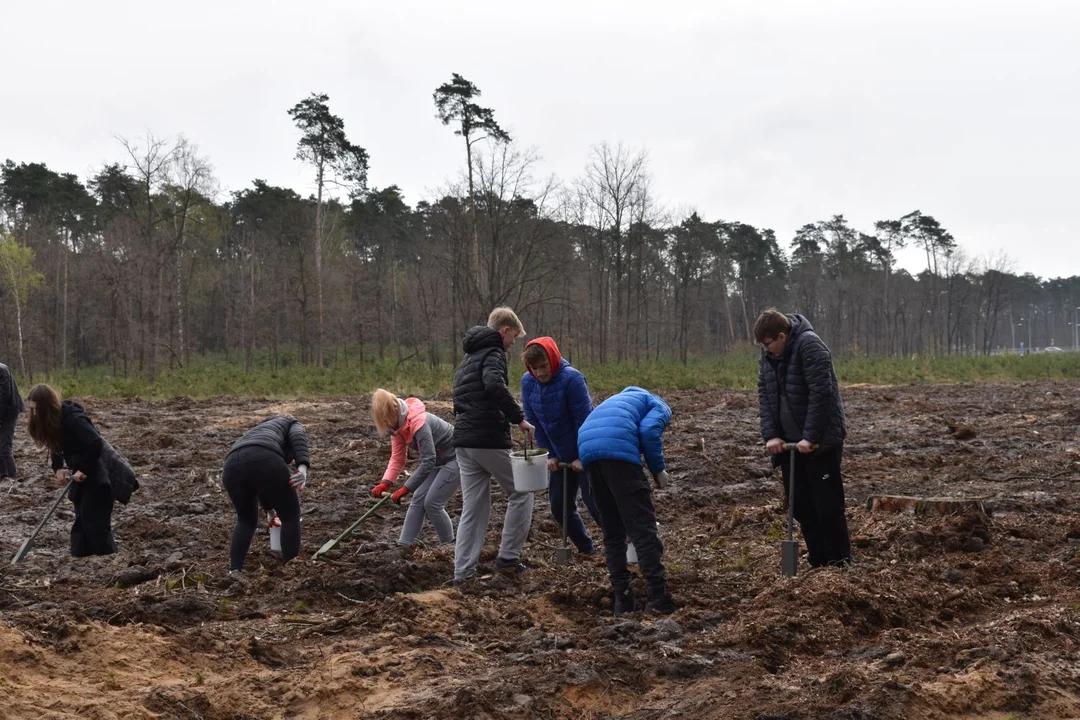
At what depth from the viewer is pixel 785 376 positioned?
677 centimetres

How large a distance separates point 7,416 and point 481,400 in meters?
5.37

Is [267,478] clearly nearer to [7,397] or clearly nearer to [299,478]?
[299,478]

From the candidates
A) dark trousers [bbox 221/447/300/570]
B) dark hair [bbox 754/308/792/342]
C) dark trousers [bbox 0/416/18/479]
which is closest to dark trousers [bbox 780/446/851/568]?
dark hair [bbox 754/308/792/342]

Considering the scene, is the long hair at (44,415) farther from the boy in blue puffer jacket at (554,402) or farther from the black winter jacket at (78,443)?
the boy in blue puffer jacket at (554,402)

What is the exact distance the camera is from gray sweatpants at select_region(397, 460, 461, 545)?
7926mm

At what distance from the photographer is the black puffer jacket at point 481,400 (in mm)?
7055

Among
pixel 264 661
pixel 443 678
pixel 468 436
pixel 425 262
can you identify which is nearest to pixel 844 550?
pixel 468 436

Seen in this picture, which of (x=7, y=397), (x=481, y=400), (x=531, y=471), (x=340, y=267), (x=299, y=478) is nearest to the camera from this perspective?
(x=531, y=471)

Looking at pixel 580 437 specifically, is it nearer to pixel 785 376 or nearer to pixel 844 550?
pixel 785 376

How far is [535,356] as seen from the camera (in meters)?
7.04

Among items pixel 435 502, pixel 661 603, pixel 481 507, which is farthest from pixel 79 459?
pixel 661 603

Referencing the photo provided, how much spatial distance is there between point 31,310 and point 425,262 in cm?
2165

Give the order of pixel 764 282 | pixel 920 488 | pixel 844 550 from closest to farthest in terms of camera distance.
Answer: pixel 844 550 < pixel 920 488 < pixel 764 282

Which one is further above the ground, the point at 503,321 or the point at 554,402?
the point at 503,321
